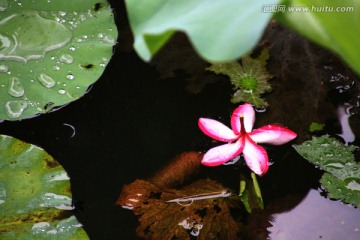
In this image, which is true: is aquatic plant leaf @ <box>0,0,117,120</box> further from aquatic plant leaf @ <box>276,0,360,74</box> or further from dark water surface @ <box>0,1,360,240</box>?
aquatic plant leaf @ <box>276,0,360,74</box>

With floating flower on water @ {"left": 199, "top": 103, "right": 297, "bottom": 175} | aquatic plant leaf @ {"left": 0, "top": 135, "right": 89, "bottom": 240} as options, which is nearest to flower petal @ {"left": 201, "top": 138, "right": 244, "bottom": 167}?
floating flower on water @ {"left": 199, "top": 103, "right": 297, "bottom": 175}

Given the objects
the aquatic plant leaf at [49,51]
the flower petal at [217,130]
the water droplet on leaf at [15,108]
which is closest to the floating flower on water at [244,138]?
the flower petal at [217,130]

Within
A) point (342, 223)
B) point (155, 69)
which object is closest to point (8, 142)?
point (155, 69)

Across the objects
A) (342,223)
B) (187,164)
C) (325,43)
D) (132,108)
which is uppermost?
(325,43)

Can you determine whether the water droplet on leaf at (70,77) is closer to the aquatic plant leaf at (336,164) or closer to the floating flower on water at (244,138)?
the floating flower on water at (244,138)

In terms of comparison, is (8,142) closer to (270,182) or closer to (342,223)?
(270,182)

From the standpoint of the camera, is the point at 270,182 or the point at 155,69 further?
the point at 155,69
